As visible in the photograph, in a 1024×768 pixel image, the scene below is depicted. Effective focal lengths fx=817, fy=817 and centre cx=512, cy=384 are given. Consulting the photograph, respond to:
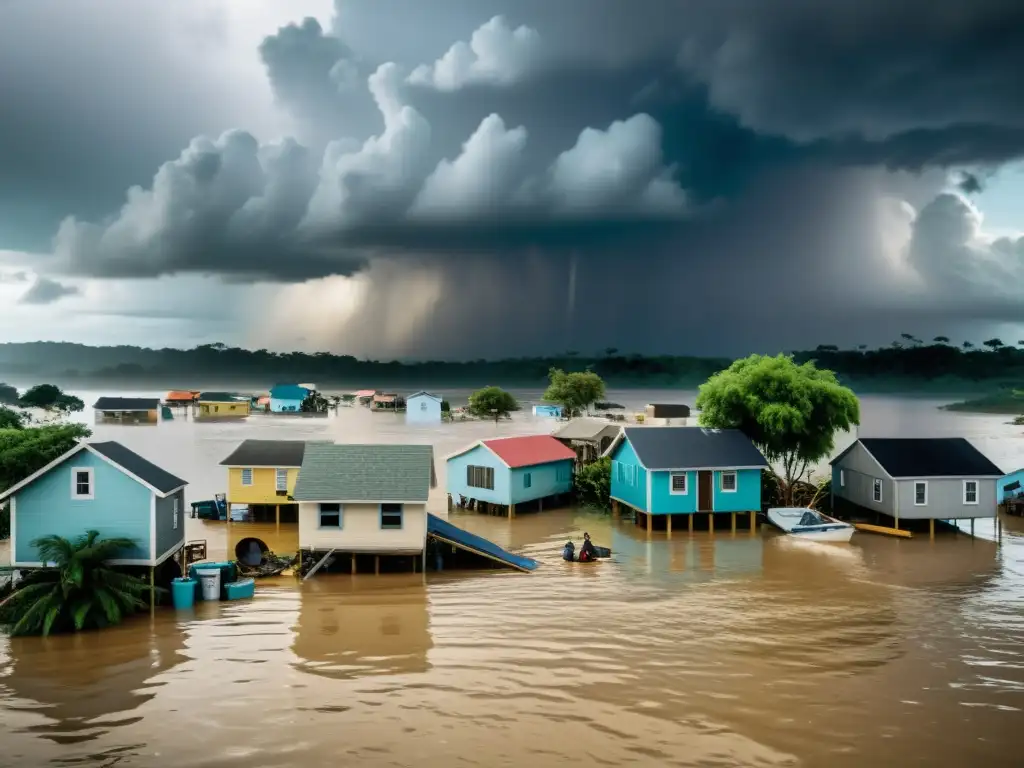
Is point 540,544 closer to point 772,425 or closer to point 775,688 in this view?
point 772,425

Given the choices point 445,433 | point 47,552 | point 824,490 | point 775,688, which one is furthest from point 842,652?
point 445,433

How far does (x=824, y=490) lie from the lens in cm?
4712

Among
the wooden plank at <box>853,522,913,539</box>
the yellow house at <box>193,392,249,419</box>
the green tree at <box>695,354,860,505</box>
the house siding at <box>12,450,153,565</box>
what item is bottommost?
the wooden plank at <box>853,522,913,539</box>

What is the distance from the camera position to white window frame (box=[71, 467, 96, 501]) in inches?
1009

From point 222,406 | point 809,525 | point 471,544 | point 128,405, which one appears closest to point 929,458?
point 809,525

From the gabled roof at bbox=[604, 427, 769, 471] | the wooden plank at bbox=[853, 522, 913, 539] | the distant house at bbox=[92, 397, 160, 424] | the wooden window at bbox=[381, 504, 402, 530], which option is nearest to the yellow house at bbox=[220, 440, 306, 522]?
the wooden window at bbox=[381, 504, 402, 530]

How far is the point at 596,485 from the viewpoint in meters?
47.4

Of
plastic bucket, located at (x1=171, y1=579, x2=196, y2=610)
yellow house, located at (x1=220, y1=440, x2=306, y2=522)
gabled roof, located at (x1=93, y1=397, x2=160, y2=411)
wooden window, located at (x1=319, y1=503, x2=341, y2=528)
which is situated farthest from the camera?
gabled roof, located at (x1=93, y1=397, x2=160, y2=411)

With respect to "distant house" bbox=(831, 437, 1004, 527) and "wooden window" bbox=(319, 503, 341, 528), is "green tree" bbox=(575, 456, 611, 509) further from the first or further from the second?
"wooden window" bbox=(319, 503, 341, 528)

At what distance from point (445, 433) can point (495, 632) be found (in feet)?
294

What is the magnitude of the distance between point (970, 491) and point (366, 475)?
2871 centimetres

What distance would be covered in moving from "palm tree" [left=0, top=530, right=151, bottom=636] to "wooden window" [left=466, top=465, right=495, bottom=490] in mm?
22803

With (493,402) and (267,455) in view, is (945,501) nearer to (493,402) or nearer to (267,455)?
(267,455)

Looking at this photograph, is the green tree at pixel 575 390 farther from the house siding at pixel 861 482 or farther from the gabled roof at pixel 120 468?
the gabled roof at pixel 120 468
